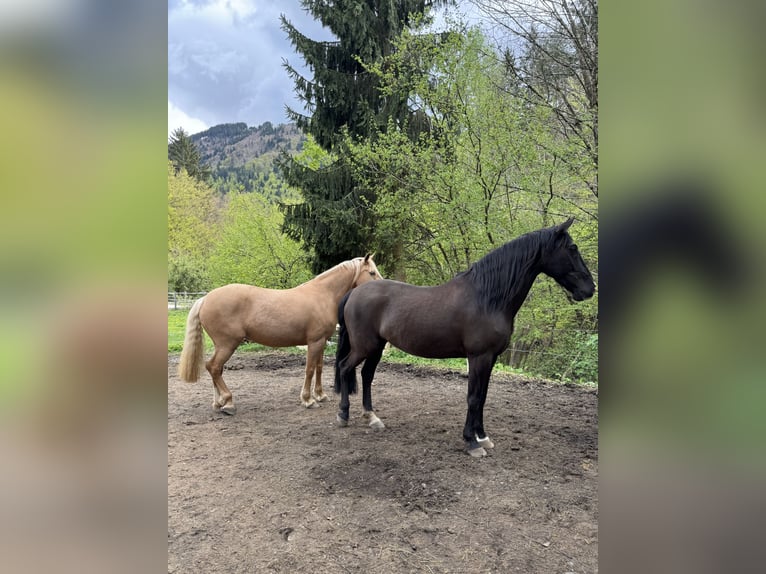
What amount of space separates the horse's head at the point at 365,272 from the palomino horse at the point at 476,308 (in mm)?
1068

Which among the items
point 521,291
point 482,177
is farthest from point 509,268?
point 482,177

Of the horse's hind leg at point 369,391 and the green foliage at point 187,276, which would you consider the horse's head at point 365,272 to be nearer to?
the horse's hind leg at point 369,391

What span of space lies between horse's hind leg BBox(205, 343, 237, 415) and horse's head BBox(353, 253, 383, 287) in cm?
154

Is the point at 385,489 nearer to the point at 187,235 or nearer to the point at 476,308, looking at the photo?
the point at 476,308

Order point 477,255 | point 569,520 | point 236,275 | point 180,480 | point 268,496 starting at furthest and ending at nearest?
point 236,275
point 477,255
point 180,480
point 268,496
point 569,520

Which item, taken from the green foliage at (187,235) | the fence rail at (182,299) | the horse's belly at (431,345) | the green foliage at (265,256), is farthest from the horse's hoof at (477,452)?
the green foliage at (187,235)

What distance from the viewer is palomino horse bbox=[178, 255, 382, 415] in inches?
168

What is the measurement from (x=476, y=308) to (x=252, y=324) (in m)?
2.40

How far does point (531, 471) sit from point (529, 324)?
347cm

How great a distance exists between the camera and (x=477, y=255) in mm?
6734

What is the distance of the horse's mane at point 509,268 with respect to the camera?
3.08 m

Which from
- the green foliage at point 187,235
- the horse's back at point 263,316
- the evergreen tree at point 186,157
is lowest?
the horse's back at point 263,316
